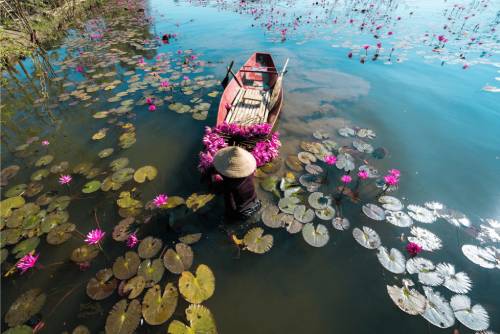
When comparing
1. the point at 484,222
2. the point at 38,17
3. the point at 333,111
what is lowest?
the point at 484,222

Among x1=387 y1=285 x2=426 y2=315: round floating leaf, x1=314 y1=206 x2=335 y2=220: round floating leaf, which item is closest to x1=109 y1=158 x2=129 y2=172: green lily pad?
x1=314 y1=206 x2=335 y2=220: round floating leaf

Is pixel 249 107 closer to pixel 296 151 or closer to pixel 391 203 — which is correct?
pixel 296 151

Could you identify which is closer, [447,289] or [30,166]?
[447,289]

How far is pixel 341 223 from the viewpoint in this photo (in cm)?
430

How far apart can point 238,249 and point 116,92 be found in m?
8.06

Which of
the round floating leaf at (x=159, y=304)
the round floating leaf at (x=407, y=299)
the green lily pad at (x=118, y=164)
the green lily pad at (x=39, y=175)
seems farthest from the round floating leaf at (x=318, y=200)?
the green lily pad at (x=39, y=175)

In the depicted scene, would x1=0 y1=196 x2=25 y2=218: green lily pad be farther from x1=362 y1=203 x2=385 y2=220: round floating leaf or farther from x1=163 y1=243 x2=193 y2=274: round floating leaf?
x1=362 y1=203 x2=385 y2=220: round floating leaf

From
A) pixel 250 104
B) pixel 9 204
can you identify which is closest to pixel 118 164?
pixel 9 204

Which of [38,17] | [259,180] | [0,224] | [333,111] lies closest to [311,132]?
[333,111]

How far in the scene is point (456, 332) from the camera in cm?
298

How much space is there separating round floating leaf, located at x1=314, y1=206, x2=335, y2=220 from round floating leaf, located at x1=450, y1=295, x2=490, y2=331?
2039 millimetres

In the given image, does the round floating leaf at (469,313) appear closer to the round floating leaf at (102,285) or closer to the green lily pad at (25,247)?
the round floating leaf at (102,285)

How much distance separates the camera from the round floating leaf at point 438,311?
3029 millimetres

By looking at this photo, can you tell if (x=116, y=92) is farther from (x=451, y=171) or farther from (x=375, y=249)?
(x=451, y=171)
